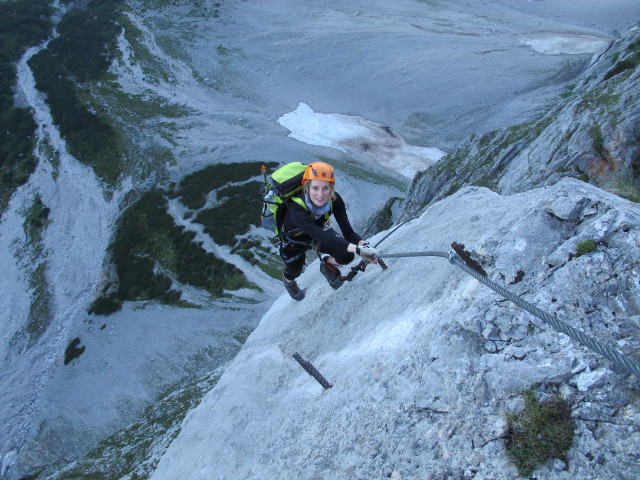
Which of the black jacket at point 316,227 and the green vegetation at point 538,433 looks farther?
the black jacket at point 316,227

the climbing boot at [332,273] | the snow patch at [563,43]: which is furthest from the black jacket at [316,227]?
the snow patch at [563,43]

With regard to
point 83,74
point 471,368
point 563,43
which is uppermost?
point 83,74

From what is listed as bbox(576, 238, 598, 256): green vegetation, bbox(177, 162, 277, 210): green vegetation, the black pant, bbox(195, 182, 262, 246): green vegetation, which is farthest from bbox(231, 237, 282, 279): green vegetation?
bbox(576, 238, 598, 256): green vegetation

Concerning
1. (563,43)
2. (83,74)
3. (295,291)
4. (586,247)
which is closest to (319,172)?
(586,247)

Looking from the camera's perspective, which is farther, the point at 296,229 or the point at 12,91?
the point at 12,91

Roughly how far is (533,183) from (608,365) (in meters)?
10.7

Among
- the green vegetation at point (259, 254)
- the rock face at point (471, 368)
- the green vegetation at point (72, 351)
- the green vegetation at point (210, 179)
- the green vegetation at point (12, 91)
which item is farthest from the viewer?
the green vegetation at point (12, 91)

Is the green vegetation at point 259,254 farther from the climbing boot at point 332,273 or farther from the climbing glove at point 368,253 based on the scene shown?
the climbing glove at point 368,253

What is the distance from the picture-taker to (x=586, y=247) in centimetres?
463

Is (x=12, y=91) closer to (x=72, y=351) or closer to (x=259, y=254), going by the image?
(x=72, y=351)

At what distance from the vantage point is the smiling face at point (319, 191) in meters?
6.65

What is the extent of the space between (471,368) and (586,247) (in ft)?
7.20

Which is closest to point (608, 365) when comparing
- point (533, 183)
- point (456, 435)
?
point (456, 435)

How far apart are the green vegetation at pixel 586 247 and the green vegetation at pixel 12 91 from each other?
66.0m
